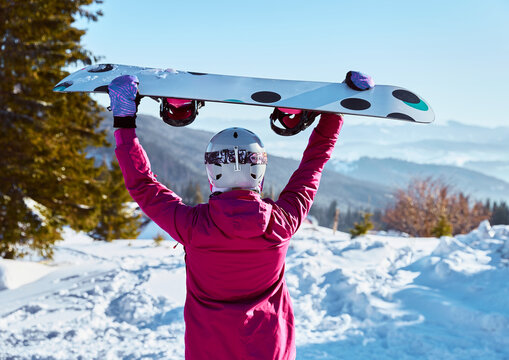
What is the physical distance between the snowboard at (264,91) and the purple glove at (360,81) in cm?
3

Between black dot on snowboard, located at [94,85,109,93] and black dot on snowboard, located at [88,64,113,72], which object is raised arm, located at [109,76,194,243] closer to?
black dot on snowboard, located at [94,85,109,93]

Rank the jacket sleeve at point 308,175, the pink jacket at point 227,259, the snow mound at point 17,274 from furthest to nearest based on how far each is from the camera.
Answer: the snow mound at point 17,274 → the jacket sleeve at point 308,175 → the pink jacket at point 227,259

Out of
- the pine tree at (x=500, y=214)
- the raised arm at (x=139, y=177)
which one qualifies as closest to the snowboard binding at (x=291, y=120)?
the raised arm at (x=139, y=177)

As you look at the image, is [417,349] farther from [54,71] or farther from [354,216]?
[354,216]

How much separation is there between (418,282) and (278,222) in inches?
250

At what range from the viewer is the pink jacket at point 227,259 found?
2084 mm

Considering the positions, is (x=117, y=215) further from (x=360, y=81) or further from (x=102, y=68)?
(x=360, y=81)

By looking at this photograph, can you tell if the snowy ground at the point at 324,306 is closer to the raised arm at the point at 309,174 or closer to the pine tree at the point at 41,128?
the pine tree at the point at 41,128

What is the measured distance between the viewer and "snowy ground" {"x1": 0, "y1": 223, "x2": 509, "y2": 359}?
5.32 meters

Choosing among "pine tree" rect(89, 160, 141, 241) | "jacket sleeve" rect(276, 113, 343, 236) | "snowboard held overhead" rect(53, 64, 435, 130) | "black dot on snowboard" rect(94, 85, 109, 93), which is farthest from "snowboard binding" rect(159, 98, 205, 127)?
"pine tree" rect(89, 160, 141, 241)

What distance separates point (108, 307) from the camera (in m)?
6.73

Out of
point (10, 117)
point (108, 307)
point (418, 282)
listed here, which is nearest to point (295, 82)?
point (108, 307)

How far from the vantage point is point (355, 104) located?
2867mm

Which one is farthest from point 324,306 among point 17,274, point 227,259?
point 17,274
